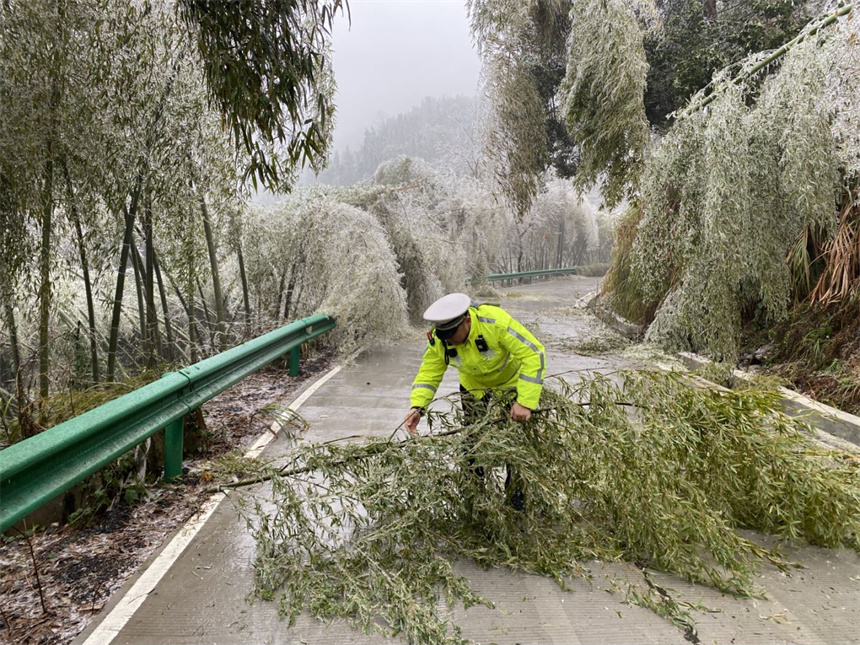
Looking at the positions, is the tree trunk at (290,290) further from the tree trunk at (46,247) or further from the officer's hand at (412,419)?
the officer's hand at (412,419)

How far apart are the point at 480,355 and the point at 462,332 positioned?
0.21 metres

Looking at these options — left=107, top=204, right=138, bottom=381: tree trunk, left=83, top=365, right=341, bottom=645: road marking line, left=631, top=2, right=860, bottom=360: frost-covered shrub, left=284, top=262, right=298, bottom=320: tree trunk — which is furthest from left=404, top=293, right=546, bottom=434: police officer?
left=284, top=262, right=298, bottom=320: tree trunk

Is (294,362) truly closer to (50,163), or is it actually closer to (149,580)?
(50,163)

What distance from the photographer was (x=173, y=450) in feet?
13.7

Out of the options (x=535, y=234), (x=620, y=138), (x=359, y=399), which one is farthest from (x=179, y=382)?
(x=535, y=234)

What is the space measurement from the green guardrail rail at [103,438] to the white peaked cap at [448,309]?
6.48ft

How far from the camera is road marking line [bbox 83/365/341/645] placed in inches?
97.5

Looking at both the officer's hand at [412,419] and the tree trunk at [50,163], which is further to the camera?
the tree trunk at [50,163]

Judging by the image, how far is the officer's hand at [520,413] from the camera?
11.0 feet

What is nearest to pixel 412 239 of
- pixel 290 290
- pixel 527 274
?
pixel 290 290

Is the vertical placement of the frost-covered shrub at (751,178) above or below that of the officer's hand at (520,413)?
above

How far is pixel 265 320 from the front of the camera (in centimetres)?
956

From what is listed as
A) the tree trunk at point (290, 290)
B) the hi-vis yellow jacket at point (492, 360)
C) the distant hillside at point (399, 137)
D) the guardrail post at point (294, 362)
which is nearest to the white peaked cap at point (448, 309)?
the hi-vis yellow jacket at point (492, 360)

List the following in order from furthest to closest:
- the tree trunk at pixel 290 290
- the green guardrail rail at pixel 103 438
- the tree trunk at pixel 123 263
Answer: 1. the tree trunk at pixel 290 290
2. the tree trunk at pixel 123 263
3. the green guardrail rail at pixel 103 438
